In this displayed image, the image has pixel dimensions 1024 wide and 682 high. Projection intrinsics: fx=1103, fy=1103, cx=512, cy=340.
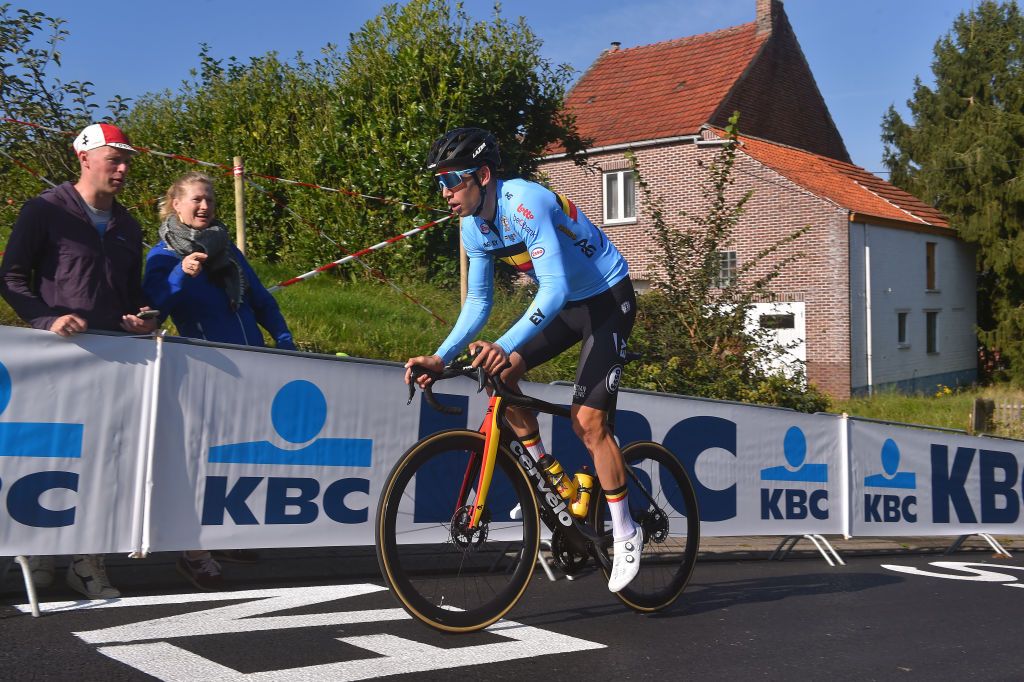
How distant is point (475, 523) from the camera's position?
4.57m

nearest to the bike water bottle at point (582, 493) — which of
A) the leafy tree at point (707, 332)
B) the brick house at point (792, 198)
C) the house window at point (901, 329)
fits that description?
the leafy tree at point (707, 332)

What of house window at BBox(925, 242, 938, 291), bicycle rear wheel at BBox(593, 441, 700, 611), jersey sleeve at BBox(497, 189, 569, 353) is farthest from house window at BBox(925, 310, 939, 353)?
jersey sleeve at BBox(497, 189, 569, 353)

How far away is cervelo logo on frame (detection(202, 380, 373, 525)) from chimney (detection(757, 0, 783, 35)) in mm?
31416

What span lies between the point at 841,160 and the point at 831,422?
105ft

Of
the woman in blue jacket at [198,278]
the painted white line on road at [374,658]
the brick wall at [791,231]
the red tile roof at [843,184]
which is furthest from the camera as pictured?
the red tile roof at [843,184]

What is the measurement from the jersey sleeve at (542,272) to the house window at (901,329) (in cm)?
2941

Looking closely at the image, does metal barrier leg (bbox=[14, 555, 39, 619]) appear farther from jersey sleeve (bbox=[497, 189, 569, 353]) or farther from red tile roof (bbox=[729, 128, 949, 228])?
red tile roof (bbox=[729, 128, 949, 228])

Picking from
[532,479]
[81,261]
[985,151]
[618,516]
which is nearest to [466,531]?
[532,479]

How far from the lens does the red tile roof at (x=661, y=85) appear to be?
32.5 m

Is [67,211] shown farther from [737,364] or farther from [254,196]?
[254,196]

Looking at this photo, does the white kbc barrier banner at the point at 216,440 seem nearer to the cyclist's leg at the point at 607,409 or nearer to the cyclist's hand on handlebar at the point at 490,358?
the cyclist's leg at the point at 607,409

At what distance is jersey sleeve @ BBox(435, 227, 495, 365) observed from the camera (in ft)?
16.2

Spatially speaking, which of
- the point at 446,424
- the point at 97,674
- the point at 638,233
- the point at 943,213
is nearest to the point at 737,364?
the point at 446,424

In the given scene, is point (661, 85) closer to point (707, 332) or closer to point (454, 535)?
point (707, 332)
